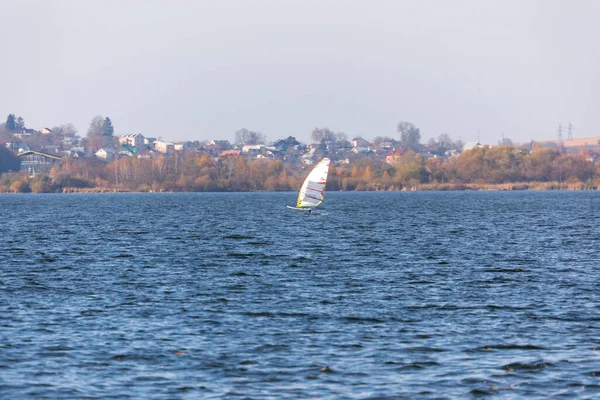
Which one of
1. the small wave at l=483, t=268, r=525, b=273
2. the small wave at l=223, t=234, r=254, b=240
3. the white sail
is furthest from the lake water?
the white sail

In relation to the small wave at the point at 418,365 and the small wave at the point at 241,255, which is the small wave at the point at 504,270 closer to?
the small wave at the point at 241,255

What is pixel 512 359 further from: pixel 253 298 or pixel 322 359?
pixel 253 298

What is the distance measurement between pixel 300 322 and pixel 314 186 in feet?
271

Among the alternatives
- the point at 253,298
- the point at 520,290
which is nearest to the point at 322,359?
the point at 253,298

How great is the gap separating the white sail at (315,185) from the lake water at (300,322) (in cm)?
4870

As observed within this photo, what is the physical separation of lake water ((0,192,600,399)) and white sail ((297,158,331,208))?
48699 mm

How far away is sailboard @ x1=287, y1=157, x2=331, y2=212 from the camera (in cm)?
10956

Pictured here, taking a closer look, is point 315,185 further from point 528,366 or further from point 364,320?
point 528,366

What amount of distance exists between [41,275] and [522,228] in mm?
Result: 52423

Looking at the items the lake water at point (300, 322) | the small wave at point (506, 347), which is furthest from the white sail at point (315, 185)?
the small wave at point (506, 347)

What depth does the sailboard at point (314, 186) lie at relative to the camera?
10956 centimetres

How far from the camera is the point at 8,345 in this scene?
26.4 m

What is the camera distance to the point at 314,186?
112500 mm

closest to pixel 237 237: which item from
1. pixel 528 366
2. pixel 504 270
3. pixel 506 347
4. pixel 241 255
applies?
pixel 241 255
